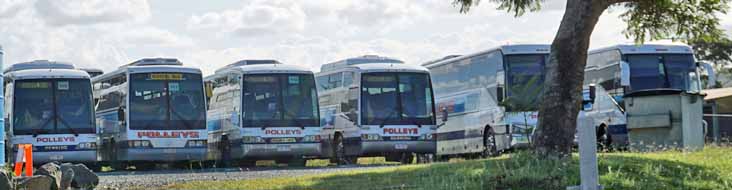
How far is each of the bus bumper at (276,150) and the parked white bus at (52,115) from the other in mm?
3762

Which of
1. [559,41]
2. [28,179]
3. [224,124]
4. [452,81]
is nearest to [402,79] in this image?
[452,81]

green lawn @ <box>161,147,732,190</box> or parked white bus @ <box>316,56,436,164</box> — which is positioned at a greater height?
parked white bus @ <box>316,56,436,164</box>

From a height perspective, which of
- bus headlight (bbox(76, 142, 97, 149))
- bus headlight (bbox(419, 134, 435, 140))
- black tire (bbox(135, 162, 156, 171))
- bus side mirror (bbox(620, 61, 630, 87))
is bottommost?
black tire (bbox(135, 162, 156, 171))

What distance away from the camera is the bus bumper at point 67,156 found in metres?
29.2

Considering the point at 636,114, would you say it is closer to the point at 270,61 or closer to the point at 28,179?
the point at 270,61

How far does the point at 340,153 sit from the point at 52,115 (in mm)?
7709

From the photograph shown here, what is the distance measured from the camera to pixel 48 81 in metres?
30.4

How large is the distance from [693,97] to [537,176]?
469 inches

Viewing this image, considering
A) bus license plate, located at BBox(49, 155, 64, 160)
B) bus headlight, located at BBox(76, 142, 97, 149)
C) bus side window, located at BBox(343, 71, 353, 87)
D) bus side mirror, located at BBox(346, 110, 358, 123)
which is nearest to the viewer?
bus license plate, located at BBox(49, 155, 64, 160)

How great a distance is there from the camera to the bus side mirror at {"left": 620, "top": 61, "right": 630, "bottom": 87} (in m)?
30.9

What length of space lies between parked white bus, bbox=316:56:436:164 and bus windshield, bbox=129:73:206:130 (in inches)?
158

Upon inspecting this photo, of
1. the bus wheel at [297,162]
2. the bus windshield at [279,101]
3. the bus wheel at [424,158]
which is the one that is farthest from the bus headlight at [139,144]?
the bus wheel at [424,158]

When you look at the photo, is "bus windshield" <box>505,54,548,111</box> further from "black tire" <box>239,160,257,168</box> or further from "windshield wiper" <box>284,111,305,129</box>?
"black tire" <box>239,160,257,168</box>

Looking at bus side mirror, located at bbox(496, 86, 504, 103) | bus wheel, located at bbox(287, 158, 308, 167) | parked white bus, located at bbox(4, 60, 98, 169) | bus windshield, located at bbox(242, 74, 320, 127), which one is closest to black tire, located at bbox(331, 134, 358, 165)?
bus wheel, located at bbox(287, 158, 308, 167)
